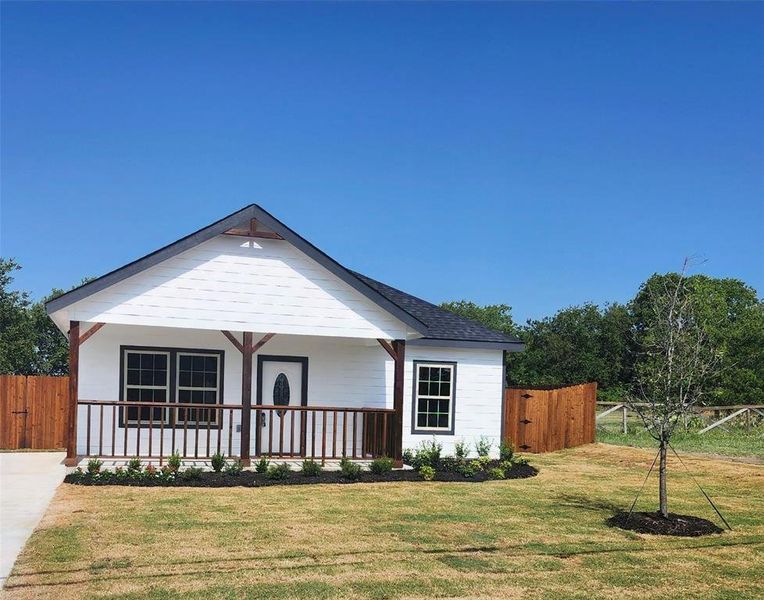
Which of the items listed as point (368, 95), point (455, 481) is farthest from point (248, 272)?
point (368, 95)

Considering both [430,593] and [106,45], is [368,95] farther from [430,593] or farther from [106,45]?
[430,593]

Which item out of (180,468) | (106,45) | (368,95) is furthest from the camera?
(368,95)

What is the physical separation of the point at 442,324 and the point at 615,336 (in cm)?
4057

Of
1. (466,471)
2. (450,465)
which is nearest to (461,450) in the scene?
(450,465)

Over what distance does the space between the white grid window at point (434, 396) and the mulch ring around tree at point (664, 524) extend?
8.25 metres

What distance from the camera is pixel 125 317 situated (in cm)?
1459

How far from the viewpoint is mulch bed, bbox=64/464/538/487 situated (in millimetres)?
13023

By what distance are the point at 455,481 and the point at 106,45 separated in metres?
12.5

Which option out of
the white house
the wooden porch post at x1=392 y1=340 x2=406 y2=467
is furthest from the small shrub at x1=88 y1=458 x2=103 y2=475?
the wooden porch post at x1=392 y1=340 x2=406 y2=467

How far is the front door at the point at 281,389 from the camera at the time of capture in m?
17.5

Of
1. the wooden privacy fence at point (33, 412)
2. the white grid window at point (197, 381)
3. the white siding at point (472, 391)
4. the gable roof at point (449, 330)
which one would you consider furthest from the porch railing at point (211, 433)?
the wooden privacy fence at point (33, 412)

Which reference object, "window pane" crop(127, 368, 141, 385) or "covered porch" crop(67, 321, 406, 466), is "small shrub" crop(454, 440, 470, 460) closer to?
"covered porch" crop(67, 321, 406, 466)

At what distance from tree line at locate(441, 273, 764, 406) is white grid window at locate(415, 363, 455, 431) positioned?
29.9 m

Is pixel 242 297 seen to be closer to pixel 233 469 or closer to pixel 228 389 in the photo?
pixel 228 389
